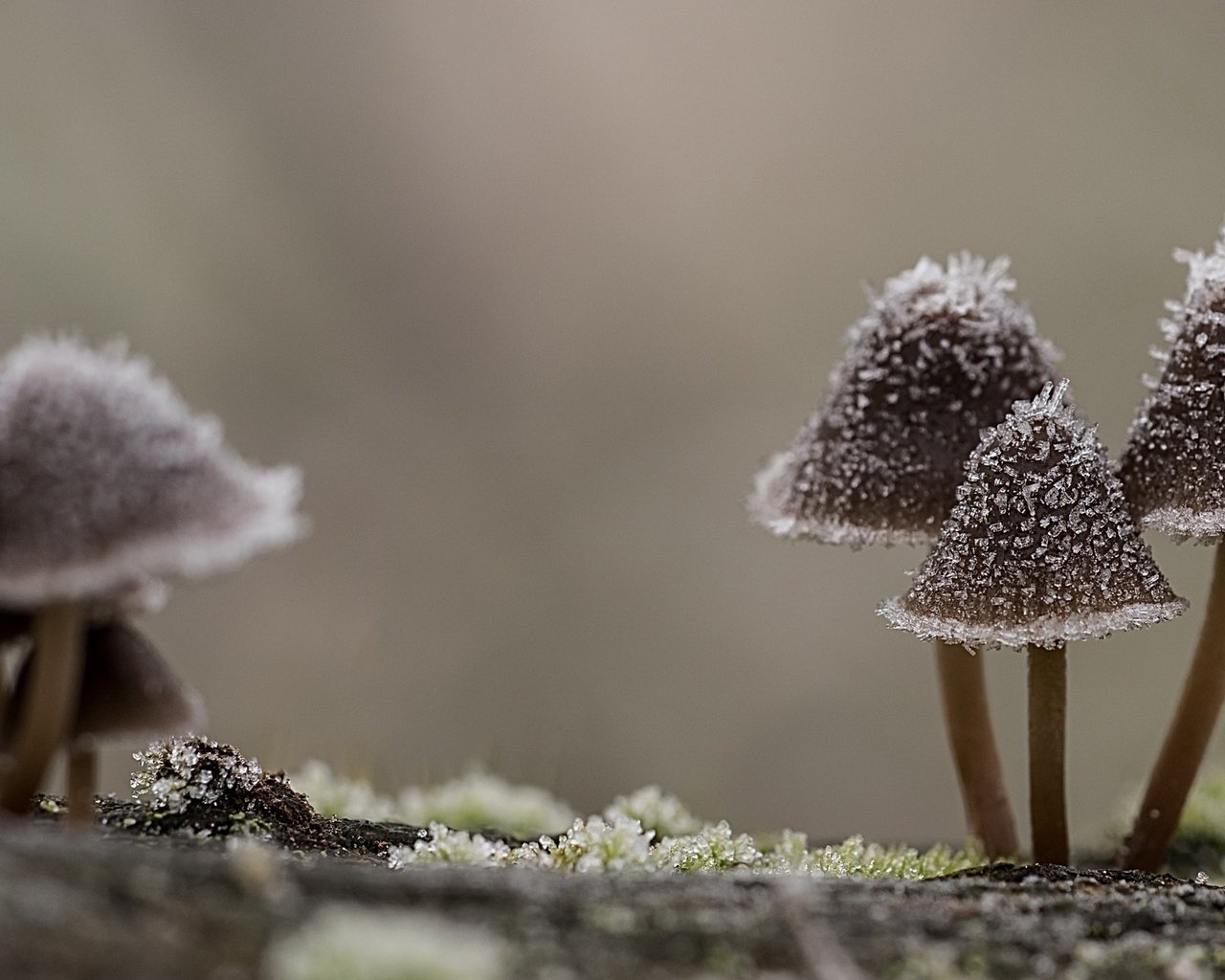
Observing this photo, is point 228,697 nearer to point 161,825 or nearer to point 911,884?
point 161,825

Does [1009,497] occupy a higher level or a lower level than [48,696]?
higher

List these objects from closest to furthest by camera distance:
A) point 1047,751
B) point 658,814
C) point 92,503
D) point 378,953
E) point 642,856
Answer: point 378,953, point 92,503, point 642,856, point 1047,751, point 658,814

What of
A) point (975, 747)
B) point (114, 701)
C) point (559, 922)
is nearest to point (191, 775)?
point (114, 701)

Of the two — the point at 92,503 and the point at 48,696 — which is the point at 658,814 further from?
the point at 92,503

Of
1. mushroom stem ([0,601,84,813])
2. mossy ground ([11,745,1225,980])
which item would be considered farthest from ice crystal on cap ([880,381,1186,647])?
mushroom stem ([0,601,84,813])

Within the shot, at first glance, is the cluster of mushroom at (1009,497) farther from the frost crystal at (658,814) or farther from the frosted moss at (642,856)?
the frost crystal at (658,814)

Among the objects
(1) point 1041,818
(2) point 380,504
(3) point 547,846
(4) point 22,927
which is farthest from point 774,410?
(4) point 22,927
